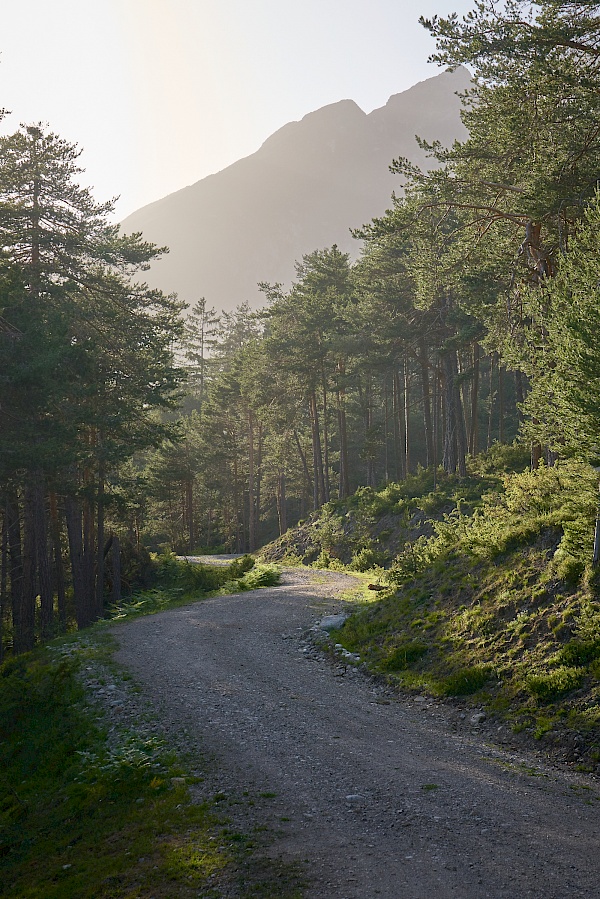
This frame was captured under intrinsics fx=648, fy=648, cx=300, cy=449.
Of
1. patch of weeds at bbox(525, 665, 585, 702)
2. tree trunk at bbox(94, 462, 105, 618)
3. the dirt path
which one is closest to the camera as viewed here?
the dirt path

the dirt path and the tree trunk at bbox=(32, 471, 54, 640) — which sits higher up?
the tree trunk at bbox=(32, 471, 54, 640)

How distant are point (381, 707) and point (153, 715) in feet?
11.9

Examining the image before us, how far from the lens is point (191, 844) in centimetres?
623

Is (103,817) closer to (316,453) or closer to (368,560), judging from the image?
(368,560)

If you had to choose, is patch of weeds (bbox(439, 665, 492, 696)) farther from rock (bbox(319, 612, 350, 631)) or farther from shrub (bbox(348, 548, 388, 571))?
shrub (bbox(348, 548, 388, 571))

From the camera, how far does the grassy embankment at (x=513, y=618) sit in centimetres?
884

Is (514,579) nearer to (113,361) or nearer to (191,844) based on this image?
(191,844)

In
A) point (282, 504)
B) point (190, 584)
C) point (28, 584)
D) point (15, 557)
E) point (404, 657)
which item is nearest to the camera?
point (404, 657)

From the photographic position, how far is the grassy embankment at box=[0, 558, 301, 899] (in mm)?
5742

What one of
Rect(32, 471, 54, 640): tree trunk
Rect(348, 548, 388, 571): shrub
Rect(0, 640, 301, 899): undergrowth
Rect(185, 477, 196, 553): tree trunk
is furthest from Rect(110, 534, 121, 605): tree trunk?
Rect(185, 477, 196, 553): tree trunk

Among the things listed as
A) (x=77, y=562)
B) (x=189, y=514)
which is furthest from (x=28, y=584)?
(x=189, y=514)

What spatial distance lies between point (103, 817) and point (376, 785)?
3150 millimetres

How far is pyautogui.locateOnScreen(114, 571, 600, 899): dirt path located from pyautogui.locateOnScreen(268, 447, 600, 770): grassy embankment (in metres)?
0.69

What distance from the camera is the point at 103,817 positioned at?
7438 millimetres
